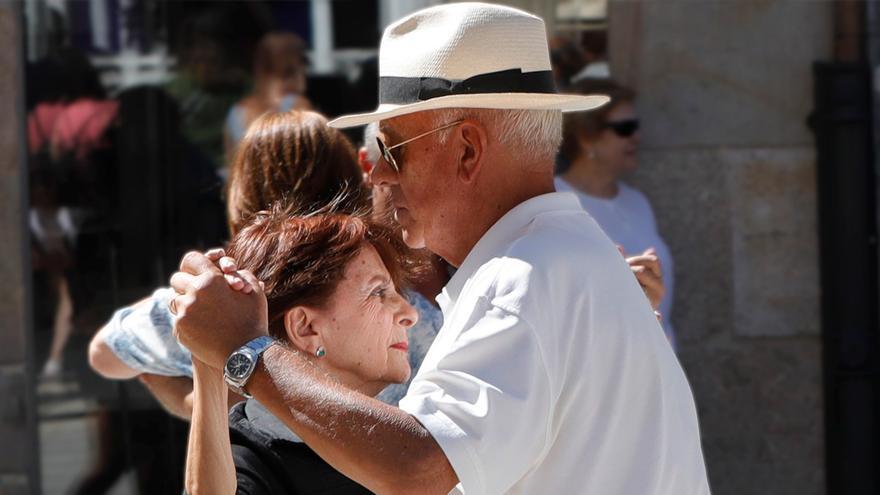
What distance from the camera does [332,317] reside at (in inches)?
93.3

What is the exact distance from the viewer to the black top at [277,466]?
222cm

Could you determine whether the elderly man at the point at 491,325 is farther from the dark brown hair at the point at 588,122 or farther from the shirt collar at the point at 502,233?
the dark brown hair at the point at 588,122

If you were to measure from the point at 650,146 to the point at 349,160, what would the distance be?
90.5 inches

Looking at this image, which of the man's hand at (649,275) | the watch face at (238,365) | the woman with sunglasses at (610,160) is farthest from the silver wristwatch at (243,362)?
the woman with sunglasses at (610,160)

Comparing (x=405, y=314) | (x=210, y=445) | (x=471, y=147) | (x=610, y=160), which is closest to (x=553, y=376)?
(x=471, y=147)

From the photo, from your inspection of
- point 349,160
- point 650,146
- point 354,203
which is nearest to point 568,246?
point 354,203

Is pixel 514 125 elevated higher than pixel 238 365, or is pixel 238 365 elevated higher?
pixel 514 125

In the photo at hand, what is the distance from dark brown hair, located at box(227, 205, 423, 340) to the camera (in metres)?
2.31

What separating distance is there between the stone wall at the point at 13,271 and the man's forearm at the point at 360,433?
3769 mm

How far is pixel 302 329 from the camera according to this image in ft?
7.69

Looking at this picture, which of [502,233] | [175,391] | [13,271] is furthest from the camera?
[13,271]

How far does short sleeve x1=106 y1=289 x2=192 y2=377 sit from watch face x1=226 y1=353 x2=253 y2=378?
3.20ft

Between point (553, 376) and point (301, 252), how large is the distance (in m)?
0.68

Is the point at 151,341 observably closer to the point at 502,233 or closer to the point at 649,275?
the point at 649,275
